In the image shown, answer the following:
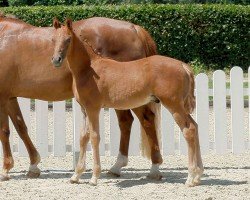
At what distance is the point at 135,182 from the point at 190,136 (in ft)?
2.87

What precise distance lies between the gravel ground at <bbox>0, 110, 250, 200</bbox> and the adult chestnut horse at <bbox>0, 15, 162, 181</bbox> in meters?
0.28

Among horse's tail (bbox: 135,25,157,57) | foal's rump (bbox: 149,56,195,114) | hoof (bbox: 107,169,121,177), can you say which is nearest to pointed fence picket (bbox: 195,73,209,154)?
horse's tail (bbox: 135,25,157,57)

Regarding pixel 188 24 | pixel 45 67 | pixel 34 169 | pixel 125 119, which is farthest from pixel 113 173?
pixel 188 24

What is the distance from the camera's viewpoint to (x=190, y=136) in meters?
8.25

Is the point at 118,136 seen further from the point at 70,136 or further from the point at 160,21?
the point at 160,21

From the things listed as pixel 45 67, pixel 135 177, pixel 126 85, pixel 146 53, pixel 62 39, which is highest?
pixel 62 39

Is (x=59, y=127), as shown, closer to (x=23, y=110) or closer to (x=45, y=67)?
(x=23, y=110)

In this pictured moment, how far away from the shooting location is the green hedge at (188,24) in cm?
2089

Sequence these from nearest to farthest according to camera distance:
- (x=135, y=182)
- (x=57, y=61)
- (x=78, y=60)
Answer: (x=57, y=61)
(x=78, y=60)
(x=135, y=182)

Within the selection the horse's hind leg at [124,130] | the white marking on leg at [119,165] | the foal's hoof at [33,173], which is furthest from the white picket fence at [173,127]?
the foal's hoof at [33,173]

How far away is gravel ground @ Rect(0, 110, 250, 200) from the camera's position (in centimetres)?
791

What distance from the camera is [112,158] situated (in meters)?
10.8

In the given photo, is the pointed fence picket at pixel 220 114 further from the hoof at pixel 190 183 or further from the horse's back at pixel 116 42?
the hoof at pixel 190 183

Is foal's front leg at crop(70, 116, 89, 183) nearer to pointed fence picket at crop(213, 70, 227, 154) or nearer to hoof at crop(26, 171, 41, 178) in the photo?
hoof at crop(26, 171, 41, 178)
